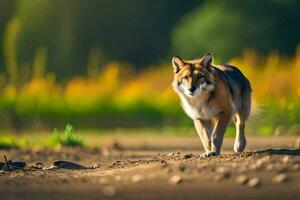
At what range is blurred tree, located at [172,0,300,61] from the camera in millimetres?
26812

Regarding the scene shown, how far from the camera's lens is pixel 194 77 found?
516 inches

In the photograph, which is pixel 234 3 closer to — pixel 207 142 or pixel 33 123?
pixel 33 123

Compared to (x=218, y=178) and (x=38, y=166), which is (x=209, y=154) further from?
(x=38, y=166)

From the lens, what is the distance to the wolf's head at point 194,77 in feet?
42.9

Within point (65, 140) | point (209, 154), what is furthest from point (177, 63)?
point (65, 140)

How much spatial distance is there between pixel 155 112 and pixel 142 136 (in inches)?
73.7

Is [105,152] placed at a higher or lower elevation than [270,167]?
higher

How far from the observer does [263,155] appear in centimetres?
1212

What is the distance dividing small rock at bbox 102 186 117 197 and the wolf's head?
2.89 m

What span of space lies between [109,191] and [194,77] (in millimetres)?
3260

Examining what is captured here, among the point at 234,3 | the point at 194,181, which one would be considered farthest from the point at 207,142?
the point at 234,3

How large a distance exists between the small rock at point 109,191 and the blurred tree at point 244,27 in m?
16.1

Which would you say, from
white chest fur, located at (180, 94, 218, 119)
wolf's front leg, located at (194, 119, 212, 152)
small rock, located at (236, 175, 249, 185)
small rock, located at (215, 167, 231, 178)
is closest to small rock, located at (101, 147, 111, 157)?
wolf's front leg, located at (194, 119, 212, 152)

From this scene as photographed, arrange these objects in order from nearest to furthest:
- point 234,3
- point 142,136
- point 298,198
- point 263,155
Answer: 1. point 298,198
2. point 263,155
3. point 142,136
4. point 234,3
